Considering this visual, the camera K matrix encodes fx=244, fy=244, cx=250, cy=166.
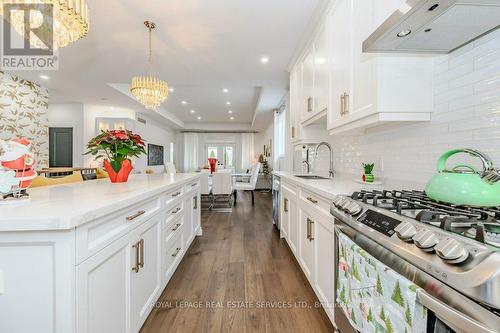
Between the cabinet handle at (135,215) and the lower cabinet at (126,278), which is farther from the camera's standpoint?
the cabinet handle at (135,215)

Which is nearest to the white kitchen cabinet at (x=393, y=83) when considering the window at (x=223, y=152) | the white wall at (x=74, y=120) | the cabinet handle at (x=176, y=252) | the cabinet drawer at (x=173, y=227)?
the cabinet drawer at (x=173, y=227)

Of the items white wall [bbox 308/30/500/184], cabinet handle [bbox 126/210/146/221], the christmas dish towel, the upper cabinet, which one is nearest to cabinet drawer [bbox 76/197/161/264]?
cabinet handle [bbox 126/210/146/221]

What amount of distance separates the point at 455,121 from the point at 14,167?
6.92 feet

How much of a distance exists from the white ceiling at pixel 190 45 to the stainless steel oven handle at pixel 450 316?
2434 millimetres

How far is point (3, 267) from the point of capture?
85 centimetres

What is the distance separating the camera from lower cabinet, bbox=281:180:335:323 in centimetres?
145

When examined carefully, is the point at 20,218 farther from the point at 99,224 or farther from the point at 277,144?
the point at 277,144

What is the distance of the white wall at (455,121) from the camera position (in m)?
1.09

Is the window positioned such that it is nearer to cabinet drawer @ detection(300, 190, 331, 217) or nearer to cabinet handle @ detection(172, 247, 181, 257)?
cabinet handle @ detection(172, 247, 181, 257)

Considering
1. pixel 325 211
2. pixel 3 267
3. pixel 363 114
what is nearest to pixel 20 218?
pixel 3 267

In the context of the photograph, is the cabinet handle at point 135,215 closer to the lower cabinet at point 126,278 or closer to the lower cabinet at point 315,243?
the lower cabinet at point 126,278

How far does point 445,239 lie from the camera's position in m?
0.60

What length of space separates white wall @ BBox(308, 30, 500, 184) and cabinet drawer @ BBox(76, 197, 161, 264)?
5.46 ft

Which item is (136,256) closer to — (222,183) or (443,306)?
(443,306)
